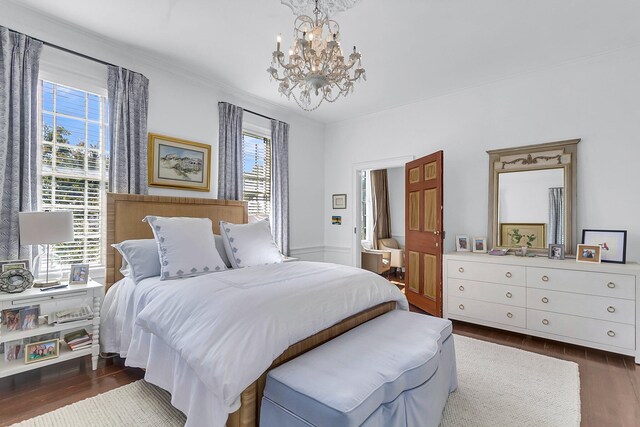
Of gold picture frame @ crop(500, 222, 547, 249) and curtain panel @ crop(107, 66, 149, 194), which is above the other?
curtain panel @ crop(107, 66, 149, 194)

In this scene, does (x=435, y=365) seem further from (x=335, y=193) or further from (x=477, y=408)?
(x=335, y=193)

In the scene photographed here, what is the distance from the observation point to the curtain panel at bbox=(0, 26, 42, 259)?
7.81 feet

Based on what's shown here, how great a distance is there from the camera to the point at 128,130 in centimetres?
305

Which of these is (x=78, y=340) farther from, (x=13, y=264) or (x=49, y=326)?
(x=13, y=264)

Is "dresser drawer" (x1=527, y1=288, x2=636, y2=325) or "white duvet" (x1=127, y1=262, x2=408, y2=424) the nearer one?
"white duvet" (x1=127, y1=262, x2=408, y2=424)

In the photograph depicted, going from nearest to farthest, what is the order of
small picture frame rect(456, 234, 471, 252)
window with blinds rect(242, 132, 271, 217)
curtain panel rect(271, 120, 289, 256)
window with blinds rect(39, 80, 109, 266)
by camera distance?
Answer: window with blinds rect(39, 80, 109, 266) → small picture frame rect(456, 234, 471, 252) → window with blinds rect(242, 132, 271, 217) → curtain panel rect(271, 120, 289, 256)

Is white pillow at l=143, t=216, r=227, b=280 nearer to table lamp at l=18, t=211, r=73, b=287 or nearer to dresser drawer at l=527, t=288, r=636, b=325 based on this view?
table lamp at l=18, t=211, r=73, b=287

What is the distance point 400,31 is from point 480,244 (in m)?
2.59

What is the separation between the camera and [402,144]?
4590 mm

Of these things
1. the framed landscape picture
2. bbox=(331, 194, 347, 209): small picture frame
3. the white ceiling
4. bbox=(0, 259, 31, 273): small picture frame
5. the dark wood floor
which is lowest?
the dark wood floor

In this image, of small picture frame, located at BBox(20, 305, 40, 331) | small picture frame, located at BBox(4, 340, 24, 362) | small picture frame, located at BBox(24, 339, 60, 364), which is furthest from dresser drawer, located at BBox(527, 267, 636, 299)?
small picture frame, located at BBox(4, 340, 24, 362)

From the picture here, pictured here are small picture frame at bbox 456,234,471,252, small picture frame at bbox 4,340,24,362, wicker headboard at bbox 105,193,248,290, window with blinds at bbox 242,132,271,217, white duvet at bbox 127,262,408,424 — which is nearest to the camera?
white duvet at bbox 127,262,408,424

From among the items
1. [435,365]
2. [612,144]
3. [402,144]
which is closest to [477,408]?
[435,365]

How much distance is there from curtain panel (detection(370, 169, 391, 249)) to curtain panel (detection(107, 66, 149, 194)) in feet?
16.2
